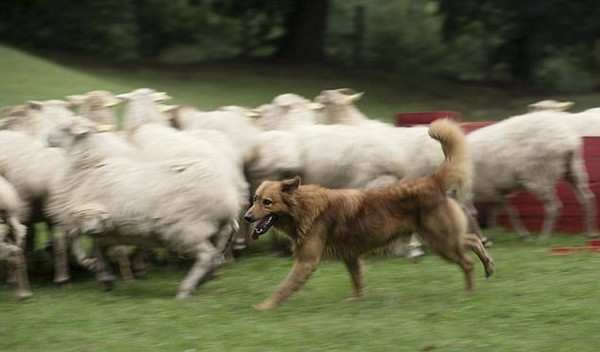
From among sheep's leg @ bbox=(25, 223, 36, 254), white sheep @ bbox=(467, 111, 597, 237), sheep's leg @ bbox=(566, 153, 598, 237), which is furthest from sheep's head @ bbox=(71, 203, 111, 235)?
sheep's leg @ bbox=(566, 153, 598, 237)

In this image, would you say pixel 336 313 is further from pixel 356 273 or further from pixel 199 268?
pixel 199 268

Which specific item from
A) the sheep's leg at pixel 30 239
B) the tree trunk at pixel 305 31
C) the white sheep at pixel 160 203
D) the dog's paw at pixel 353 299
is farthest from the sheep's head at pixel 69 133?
the tree trunk at pixel 305 31

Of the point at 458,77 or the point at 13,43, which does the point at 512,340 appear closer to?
the point at 458,77

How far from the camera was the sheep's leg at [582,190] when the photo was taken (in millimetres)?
11633

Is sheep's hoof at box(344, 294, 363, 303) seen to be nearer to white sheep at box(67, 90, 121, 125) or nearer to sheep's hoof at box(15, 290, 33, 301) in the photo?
sheep's hoof at box(15, 290, 33, 301)

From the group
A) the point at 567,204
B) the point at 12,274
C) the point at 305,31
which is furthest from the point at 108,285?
A: the point at 305,31

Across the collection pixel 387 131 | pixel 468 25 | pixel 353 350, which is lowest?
pixel 353 350

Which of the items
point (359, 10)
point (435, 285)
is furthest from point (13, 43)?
point (435, 285)

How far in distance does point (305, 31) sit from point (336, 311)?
2292cm

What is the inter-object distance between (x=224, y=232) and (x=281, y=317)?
1.75 meters

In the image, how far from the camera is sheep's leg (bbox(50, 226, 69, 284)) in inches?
397

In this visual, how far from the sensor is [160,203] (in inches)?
361

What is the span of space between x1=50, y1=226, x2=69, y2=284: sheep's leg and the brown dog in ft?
7.77

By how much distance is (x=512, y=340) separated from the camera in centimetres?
744
